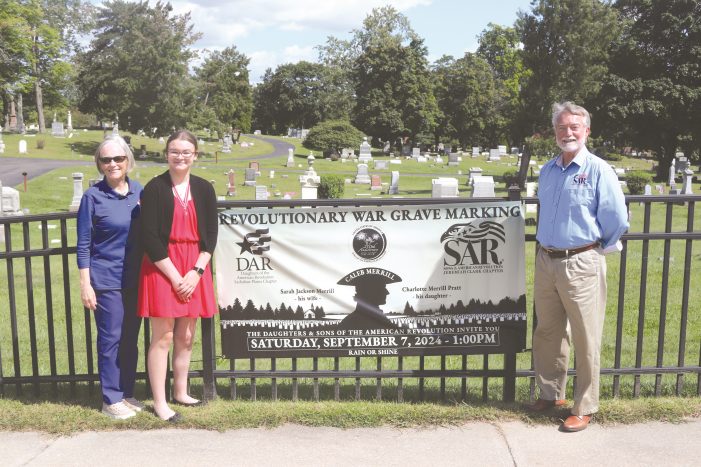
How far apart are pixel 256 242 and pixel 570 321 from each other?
2054 millimetres

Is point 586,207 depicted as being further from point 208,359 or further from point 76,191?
point 76,191

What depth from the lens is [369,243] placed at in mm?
4477

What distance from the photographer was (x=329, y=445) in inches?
154

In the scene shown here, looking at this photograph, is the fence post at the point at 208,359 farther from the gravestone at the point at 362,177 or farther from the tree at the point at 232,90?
the tree at the point at 232,90

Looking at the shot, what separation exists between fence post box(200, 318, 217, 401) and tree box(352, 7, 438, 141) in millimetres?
59613

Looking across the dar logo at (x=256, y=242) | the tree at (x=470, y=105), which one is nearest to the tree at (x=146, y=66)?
the tree at (x=470, y=105)

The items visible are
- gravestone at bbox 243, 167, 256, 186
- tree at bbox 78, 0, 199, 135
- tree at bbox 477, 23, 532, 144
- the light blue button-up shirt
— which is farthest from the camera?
tree at bbox 477, 23, 532, 144

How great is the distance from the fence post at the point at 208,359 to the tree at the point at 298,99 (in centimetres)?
7571

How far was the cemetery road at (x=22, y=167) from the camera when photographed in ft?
94.7

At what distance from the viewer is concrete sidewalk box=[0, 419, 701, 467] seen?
3.70 m

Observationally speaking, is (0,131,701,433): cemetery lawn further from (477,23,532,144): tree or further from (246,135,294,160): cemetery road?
(477,23,532,144): tree

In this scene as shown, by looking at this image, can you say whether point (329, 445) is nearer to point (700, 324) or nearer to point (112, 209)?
point (112, 209)

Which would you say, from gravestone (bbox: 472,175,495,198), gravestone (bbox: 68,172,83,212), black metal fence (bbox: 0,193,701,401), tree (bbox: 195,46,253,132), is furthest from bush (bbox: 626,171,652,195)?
tree (bbox: 195,46,253,132)

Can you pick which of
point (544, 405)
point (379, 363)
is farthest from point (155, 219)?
point (544, 405)
